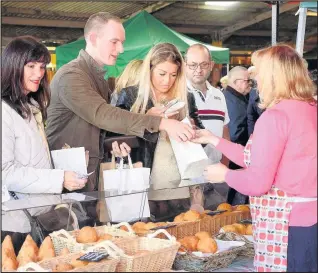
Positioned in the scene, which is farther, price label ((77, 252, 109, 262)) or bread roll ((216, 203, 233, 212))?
bread roll ((216, 203, 233, 212))

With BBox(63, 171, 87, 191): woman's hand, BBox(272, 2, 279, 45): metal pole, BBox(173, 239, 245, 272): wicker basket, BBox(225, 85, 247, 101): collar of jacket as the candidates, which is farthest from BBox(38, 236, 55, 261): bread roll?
BBox(225, 85, 247, 101): collar of jacket

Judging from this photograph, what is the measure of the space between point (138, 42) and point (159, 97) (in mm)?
4898

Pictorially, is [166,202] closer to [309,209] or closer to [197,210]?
[197,210]

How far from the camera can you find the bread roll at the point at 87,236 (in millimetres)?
2473

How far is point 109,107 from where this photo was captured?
306cm

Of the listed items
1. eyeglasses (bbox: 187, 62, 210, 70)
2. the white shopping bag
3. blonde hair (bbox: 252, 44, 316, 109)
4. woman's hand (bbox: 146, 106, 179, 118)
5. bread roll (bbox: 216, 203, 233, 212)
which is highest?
eyeglasses (bbox: 187, 62, 210, 70)

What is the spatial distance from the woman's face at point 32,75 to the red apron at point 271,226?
42.6 inches

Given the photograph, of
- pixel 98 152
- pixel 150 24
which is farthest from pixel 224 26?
pixel 98 152

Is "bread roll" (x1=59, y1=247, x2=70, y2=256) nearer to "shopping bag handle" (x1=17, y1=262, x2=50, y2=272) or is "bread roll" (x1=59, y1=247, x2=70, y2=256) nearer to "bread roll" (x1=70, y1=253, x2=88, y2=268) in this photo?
"bread roll" (x1=70, y1=253, x2=88, y2=268)

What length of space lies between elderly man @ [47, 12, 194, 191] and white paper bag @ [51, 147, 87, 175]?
0.71 feet

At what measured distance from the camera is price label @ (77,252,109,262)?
2.12 meters

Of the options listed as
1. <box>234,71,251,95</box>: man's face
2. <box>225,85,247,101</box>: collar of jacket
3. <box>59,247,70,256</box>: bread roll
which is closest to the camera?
<box>59,247,70,256</box>: bread roll

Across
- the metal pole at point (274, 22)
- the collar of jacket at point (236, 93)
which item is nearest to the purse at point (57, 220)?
the metal pole at point (274, 22)

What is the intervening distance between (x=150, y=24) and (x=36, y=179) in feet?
19.7
